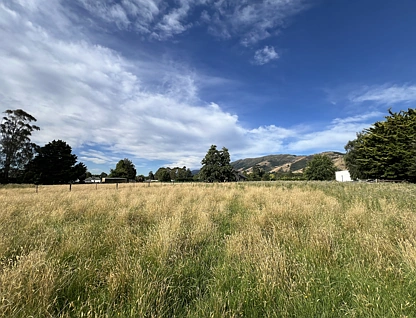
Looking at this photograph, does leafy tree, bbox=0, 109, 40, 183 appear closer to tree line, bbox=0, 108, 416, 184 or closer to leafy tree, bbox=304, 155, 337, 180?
tree line, bbox=0, 108, 416, 184

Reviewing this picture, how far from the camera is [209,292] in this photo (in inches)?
103

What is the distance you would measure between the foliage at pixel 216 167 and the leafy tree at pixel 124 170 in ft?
119

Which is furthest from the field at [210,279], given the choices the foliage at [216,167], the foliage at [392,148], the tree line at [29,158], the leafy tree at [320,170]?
the leafy tree at [320,170]

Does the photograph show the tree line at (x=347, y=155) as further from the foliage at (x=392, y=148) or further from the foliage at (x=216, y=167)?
the foliage at (x=216, y=167)

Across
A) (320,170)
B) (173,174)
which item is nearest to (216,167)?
(320,170)

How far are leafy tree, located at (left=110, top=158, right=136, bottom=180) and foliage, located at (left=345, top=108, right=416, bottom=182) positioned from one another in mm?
78329

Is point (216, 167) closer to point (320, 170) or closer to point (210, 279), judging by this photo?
point (320, 170)

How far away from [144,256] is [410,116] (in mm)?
46204

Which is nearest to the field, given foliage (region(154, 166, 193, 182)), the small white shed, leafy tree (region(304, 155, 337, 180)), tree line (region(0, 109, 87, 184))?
tree line (region(0, 109, 87, 184))

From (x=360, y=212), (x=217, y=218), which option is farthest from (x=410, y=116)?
(x=217, y=218)

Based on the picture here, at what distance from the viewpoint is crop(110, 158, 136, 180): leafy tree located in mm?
84406

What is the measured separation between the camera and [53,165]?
4872cm

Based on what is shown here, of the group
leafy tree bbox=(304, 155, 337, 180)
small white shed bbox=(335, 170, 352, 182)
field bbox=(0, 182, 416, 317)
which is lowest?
field bbox=(0, 182, 416, 317)

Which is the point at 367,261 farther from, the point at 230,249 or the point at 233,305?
the point at 233,305
